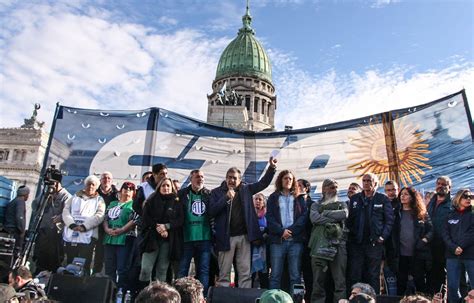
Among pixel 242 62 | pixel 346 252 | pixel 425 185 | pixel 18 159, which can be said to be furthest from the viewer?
pixel 242 62

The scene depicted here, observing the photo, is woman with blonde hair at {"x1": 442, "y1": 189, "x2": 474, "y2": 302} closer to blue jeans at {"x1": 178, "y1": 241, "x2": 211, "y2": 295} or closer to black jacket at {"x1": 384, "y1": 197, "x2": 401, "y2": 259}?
black jacket at {"x1": 384, "y1": 197, "x2": 401, "y2": 259}

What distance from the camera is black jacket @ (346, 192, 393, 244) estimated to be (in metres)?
6.09

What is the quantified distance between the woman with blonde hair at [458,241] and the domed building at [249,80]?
58.3 m

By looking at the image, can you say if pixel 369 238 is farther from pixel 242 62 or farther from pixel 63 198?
pixel 242 62

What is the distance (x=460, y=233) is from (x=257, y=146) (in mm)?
5060

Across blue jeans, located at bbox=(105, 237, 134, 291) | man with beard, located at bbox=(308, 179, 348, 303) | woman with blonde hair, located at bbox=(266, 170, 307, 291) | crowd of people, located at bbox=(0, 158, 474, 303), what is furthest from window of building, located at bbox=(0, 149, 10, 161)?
man with beard, located at bbox=(308, 179, 348, 303)

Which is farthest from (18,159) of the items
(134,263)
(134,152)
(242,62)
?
(134,263)

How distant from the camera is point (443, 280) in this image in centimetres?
635

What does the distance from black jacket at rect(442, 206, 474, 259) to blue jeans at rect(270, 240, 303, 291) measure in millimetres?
2006

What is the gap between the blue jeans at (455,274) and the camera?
5.68 metres

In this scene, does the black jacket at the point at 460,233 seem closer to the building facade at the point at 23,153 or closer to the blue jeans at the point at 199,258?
the blue jeans at the point at 199,258

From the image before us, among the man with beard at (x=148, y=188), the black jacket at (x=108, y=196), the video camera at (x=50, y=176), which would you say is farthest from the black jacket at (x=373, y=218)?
the video camera at (x=50, y=176)

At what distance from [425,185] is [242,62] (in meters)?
62.5

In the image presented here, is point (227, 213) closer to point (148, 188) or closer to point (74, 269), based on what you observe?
point (148, 188)
